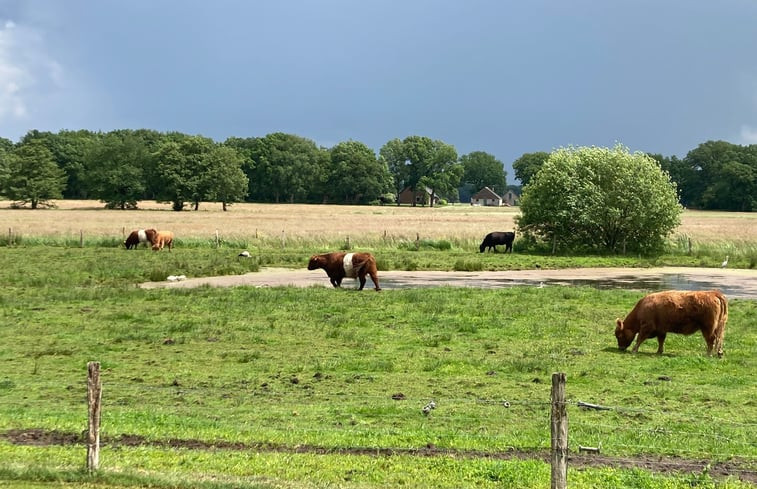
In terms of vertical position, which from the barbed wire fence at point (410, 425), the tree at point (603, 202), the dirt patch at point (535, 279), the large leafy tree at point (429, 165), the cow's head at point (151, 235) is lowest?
the barbed wire fence at point (410, 425)

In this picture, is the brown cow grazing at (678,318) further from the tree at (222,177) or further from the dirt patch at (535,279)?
the tree at (222,177)

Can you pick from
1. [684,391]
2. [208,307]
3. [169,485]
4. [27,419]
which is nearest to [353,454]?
[169,485]

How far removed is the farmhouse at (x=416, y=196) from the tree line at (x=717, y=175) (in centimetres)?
2585

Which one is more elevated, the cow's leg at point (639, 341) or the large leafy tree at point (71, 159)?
the large leafy tree at point (71, 159)

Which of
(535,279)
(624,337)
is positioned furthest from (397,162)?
(624,337)

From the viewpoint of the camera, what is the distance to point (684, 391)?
11.5 metres

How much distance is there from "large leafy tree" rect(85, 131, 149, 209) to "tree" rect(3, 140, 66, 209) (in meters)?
5.88

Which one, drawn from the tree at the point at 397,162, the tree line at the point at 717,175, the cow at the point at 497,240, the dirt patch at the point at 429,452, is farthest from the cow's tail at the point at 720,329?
the tree at the point at 397,162

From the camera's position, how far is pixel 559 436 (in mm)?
6285

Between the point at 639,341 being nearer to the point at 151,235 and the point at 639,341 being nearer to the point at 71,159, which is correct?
the point at 151,235

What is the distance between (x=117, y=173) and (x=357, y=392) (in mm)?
96678

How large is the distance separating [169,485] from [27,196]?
106074 millimetres

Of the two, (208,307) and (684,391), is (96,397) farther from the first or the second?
(208,307)

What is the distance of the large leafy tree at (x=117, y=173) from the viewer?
99312 mm
